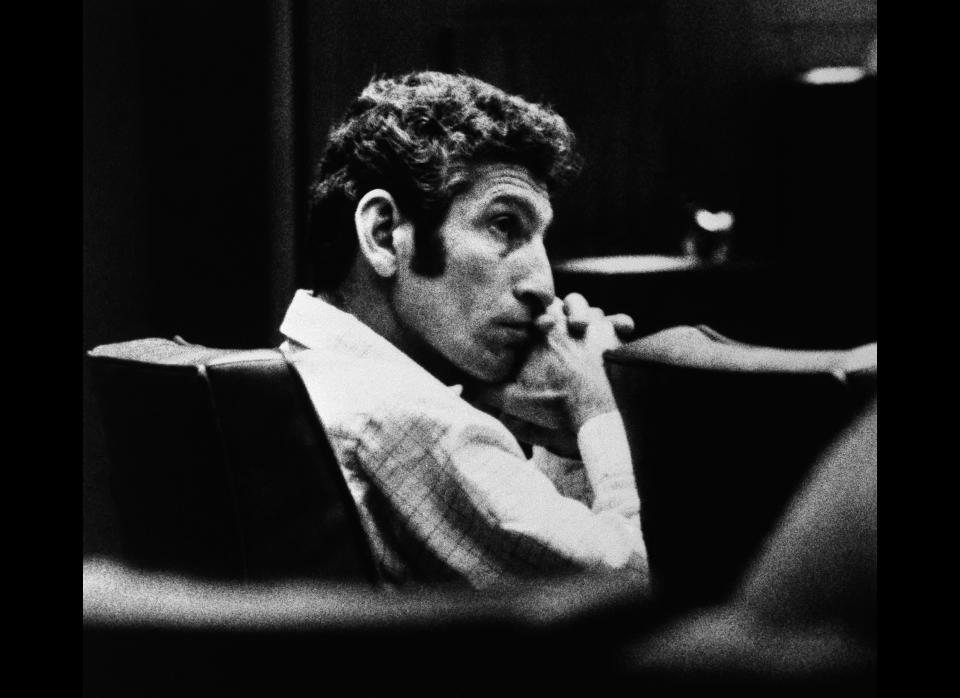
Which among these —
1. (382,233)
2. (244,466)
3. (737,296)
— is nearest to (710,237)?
(737,296)

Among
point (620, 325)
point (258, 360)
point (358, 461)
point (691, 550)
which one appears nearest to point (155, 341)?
point (258, 360)

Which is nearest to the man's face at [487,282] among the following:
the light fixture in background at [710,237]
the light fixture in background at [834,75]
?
the light fixture in background at [710,237]

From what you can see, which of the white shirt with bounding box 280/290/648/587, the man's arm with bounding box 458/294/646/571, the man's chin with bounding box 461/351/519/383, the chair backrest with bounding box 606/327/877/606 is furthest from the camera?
the man's chin with bounding box 461/351/519/383

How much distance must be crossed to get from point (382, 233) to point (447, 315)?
0.61 feet

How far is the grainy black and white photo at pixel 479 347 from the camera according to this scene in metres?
1.59

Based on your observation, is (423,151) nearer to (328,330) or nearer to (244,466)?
(328,330)

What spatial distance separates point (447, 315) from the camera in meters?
1.97

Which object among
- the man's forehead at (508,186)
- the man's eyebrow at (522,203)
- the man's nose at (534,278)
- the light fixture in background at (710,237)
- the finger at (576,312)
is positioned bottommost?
the finger at (576,312)

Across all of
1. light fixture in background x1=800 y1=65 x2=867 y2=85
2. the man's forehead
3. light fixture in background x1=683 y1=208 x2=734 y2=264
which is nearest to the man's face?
the man's forehead

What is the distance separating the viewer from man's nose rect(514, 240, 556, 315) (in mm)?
1968

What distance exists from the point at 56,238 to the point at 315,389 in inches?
26.4

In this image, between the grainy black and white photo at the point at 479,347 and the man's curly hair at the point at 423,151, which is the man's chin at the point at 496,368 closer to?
the grainy black and white photo at the point at 479,347

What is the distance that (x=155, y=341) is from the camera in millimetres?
1914

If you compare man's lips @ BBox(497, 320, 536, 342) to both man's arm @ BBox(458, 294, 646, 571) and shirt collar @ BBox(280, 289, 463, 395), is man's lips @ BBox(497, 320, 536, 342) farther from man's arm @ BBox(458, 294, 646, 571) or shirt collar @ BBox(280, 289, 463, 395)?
shirt collar @ BBox(280, 289, 463, 395)
